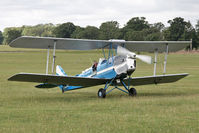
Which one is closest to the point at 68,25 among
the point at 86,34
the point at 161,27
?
the point at 86,34

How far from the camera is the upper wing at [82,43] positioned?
13633mm

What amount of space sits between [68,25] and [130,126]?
14420 cm

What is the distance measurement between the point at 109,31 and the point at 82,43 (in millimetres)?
120307

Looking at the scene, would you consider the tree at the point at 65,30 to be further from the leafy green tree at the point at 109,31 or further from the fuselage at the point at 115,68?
the fuselage at the point at 115,68

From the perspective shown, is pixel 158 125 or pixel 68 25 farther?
pixel 68 25

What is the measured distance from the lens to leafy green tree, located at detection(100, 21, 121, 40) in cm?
12957

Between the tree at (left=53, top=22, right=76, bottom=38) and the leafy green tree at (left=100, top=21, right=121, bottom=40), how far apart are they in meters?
13.5

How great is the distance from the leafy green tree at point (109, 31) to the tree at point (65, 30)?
1349cm

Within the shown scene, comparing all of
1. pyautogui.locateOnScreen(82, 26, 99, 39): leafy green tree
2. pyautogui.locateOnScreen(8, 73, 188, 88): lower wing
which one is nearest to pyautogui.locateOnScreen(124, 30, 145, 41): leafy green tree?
pyautogui.locateOnScreen(82, 26, 99, 39): leafy green tree

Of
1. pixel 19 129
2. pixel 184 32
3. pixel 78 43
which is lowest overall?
pixel 19 129

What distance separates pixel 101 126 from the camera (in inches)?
327

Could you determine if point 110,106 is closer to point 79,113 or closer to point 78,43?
point 79,113

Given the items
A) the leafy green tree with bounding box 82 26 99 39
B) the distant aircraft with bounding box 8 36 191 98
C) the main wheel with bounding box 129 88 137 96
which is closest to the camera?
the distant aircraft with bounding box 8 36 191 98

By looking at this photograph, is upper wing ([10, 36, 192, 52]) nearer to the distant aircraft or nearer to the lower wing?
the distant aircraft
